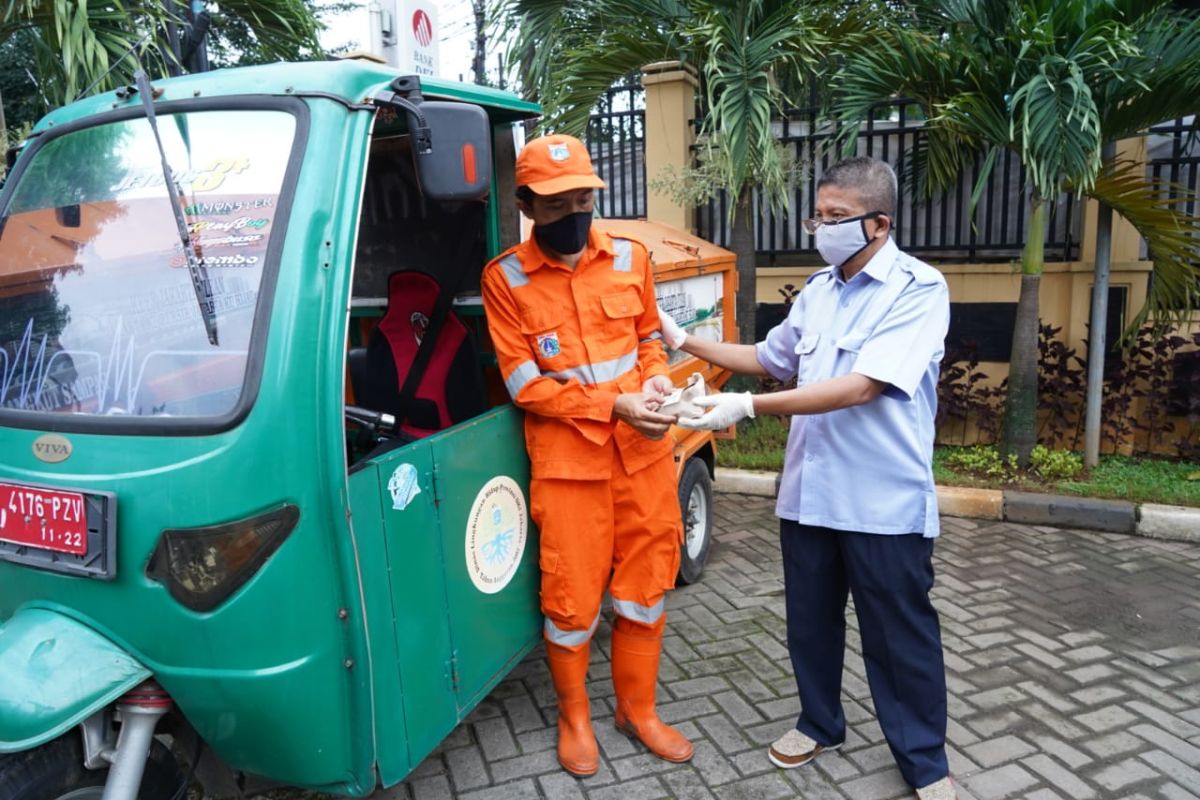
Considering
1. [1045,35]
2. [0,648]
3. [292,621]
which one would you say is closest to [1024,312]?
[1045,35]

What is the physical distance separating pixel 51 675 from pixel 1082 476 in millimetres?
5665

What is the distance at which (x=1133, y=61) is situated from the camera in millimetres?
4949

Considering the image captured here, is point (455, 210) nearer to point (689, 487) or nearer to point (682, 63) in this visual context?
point (689, 487)

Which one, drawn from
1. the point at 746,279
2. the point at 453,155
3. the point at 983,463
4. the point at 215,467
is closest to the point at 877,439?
the point at 453,155

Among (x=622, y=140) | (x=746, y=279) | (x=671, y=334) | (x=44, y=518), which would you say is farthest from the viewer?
(x=622, y=140)

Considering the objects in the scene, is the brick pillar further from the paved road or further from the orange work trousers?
the orange work trousers

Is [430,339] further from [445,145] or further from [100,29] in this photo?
[100,29]

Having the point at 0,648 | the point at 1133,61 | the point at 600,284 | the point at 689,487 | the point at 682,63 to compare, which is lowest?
the point at 689,487

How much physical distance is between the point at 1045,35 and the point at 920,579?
11.5ft

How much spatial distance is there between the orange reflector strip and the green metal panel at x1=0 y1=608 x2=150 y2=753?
1412mm

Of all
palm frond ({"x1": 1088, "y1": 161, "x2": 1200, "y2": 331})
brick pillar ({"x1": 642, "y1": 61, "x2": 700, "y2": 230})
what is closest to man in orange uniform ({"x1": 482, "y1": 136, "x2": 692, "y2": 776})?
palm frond ({"x1": 1088, "y1": 161, "x2": 1200, "y2": 331})

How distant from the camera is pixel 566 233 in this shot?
2.81 metres

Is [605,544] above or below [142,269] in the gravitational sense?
below

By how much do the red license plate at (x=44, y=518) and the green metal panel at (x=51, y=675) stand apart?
19cm
